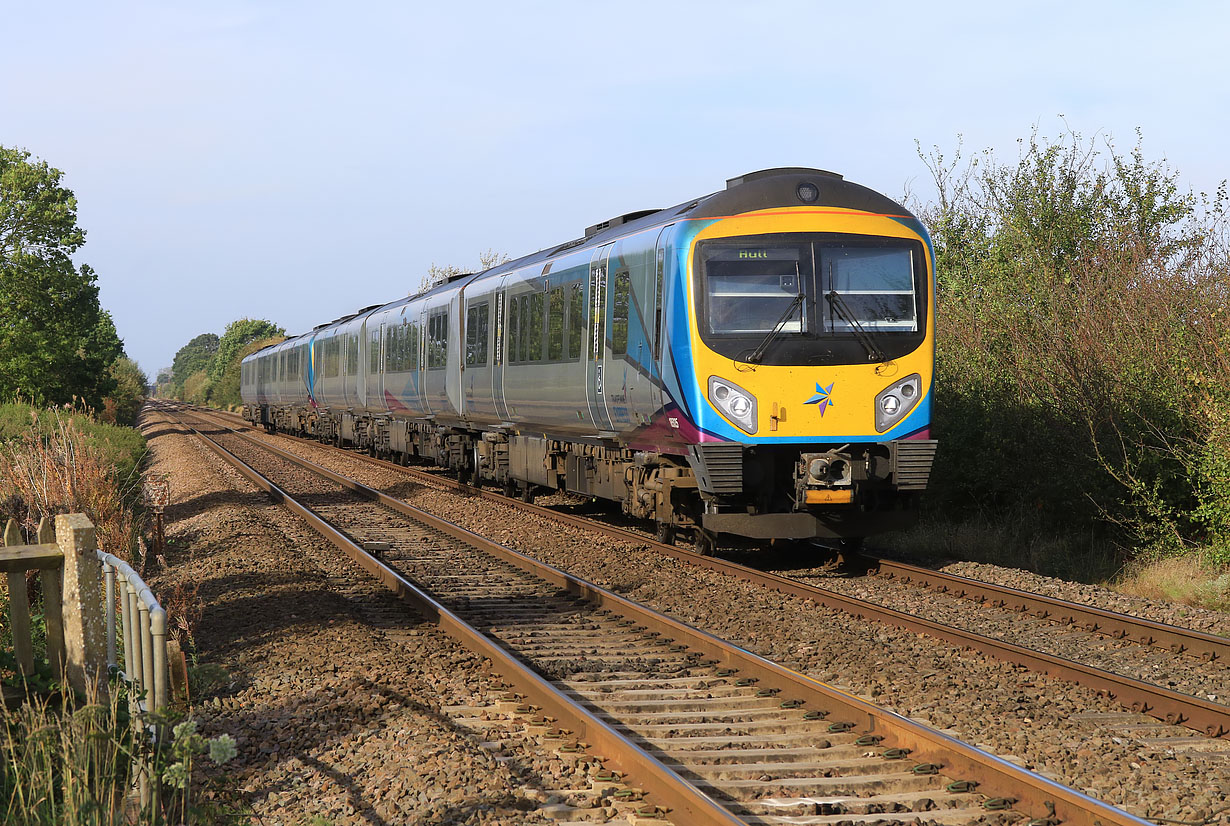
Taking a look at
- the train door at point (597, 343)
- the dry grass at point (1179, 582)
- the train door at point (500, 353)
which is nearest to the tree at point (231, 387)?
the train door at point (500, 353)

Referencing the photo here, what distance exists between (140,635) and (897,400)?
23.3ft

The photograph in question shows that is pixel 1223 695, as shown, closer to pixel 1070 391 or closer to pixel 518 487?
pixel 1070 391

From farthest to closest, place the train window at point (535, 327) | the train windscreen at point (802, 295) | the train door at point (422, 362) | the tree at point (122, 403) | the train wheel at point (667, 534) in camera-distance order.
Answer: the tree at point (122, 403) < the train door at point (422, 362) < the train window at point (535, 327) < the train wheel at point (667, 534) < the train windscreen at point (802, 295)

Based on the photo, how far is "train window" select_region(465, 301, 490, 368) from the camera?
1766 cm

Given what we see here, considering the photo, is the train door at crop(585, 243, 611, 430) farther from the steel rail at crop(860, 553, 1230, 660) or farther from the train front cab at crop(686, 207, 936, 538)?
the steel rail at crop(860, 553, 1230, 660)

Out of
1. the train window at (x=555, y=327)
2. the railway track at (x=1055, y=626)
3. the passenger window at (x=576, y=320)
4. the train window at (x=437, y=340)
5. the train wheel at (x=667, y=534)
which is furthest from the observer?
the train window at (x=437, y=340)

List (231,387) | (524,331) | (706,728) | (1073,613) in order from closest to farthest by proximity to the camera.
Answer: (706,728), (1073,613), (524,331), (231,387)

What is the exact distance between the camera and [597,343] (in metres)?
12.8

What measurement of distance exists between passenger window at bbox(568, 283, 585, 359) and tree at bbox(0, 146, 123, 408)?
31.6 metres

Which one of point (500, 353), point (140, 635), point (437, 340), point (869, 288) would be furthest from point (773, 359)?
point (437, 340)

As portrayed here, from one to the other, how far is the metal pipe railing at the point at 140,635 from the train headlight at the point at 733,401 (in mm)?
5455

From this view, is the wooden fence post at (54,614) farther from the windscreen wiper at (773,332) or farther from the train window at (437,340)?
the train window at (437,340)

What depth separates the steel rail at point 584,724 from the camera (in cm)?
Answer: 458

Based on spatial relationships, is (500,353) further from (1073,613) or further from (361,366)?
(361,366)
